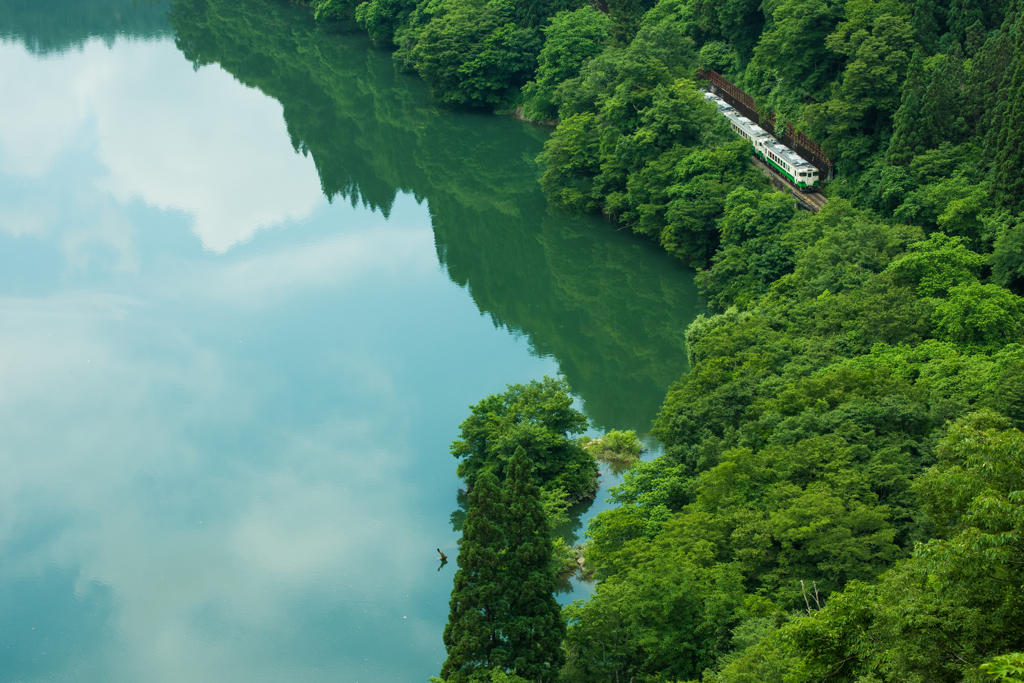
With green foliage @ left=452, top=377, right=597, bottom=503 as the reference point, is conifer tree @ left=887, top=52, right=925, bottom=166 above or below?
above

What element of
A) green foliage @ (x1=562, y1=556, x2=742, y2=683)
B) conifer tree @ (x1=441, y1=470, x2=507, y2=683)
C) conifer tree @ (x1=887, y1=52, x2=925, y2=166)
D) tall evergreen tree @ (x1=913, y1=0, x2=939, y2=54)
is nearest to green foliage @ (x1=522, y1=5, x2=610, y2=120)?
tall evergreen tree @ (x1=913, y1=0, x2=939, y2=54)

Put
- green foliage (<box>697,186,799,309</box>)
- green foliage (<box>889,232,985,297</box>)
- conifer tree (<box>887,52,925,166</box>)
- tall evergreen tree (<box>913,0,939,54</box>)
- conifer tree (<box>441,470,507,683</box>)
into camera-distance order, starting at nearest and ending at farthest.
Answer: conifer tree (<box>441,470,507,683</box>), green foliage (<box>889,232,985,297</box>), green foliage (<box>697,186,799,309</box>), conifer tree (<box>887,52,925,166</box>), tall evergreen tree (<box>913,0,939,54</box>)

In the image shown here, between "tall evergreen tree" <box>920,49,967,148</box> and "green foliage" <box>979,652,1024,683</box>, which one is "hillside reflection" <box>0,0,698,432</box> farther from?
"green foliage" <box>979,652,1024,683</box>

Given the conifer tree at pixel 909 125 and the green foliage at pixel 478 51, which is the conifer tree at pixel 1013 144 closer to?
the conifer tree at pixel 909 125

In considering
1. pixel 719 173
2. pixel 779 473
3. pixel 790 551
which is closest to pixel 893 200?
pixel 719 173

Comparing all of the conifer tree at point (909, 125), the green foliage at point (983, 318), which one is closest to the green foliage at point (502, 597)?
the green foliage at point (983, 318)

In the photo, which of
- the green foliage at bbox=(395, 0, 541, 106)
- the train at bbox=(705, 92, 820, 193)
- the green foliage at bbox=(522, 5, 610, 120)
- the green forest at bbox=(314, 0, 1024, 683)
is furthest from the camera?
the green foliage at bbox=(395, 0, 541, 106)
